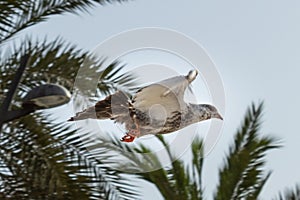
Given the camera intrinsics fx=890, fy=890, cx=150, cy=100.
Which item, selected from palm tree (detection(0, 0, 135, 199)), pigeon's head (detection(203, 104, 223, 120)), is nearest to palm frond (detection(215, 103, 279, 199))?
palm tree (detection(0, 0, 135, 199))

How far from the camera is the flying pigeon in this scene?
4355 mm

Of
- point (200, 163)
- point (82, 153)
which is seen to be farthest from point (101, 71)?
point (200, 163)

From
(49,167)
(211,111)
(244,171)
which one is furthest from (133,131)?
(244,171)

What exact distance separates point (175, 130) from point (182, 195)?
5669 mm

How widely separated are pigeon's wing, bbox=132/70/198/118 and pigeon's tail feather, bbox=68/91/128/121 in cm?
7

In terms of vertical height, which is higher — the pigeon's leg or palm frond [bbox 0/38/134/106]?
palm frond [bbox 0/38/134/106]

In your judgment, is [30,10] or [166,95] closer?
[166,95]

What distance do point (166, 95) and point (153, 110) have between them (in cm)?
12

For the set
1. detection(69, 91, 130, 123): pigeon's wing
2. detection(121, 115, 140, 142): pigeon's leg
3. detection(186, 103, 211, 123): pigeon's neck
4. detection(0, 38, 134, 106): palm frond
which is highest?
detection(0, 38, 134, 106): palm frond

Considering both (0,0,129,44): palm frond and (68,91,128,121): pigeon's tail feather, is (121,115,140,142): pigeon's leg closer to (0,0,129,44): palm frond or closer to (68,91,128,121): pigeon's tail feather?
(68,91,128,121): pigeon's tail feather

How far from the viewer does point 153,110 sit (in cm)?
442

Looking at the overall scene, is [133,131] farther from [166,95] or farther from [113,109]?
[166,95]

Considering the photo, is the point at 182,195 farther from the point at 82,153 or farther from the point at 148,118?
the point at 148,118

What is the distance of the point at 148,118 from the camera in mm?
4445
